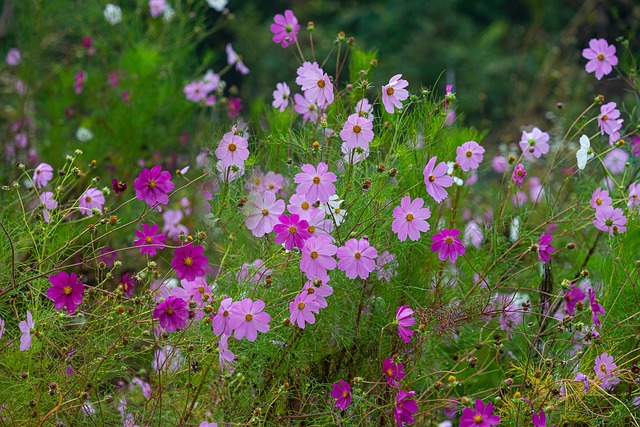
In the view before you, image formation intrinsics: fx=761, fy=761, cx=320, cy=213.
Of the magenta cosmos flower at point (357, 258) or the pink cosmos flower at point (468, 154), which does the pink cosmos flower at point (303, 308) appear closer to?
the magenta cosmos flower at point (357, 258)

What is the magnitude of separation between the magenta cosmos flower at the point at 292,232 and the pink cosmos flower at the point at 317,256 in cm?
2

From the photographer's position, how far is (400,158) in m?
1.52

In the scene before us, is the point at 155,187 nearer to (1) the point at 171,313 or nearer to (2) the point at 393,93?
(1) the point at 171,313

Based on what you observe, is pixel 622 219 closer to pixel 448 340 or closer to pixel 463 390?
pixel 448 340

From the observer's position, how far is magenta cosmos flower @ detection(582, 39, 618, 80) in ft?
6.16

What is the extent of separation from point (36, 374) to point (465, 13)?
9.17m

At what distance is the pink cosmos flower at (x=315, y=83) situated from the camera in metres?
1.50

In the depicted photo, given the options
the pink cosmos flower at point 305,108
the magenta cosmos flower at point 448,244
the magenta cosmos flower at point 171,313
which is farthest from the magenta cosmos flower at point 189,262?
the pink cosmos flower at point 305,108

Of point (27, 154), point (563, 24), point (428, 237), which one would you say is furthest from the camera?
point (563, 24)

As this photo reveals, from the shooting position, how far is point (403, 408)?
1369 millimetres

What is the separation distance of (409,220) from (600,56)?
82 centimetres

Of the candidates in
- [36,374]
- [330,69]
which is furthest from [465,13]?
[36,374]

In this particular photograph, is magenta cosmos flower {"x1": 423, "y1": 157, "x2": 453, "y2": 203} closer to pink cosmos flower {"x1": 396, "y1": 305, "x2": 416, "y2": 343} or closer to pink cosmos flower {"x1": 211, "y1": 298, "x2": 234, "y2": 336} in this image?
pink cosmos flower {"x1": 396, "y1": 305, "x2": 416, "y2": 343}

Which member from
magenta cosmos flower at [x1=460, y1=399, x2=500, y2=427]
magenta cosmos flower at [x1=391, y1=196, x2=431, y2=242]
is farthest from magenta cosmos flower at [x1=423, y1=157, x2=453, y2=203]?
magenta cosmos flower at [x1=460, y1=399, x2=500, y2=427]
